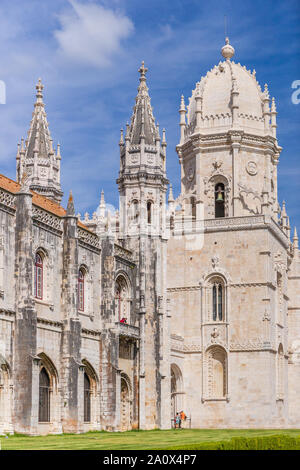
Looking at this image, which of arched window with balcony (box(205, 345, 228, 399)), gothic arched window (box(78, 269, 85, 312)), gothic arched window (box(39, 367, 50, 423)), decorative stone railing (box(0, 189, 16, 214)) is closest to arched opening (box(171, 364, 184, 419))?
arched window with balcony (box(205, 345, 228, 399))

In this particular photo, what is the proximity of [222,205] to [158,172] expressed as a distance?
10940 millimetres

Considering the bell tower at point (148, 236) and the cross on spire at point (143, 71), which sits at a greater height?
the cross on spire at point (143, 71)

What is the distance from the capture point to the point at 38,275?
127ft

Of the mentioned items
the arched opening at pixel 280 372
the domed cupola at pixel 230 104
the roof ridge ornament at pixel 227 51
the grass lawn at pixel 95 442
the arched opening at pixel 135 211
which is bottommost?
the grass lawn at pixel 95 442

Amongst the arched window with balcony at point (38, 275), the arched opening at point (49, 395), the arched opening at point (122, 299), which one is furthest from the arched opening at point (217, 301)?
the arched window with balcony at point (38, 275)

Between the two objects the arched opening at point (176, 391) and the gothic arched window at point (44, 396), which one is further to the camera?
the arched opening at point (176, 391)

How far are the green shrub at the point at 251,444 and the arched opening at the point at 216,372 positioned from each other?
124 ft

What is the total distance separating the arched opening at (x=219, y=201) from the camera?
60.9 m

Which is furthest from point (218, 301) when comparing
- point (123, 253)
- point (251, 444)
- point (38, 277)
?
point (251, 444)

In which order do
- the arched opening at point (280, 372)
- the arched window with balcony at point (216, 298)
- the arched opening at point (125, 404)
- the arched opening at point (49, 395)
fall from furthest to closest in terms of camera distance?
the arched opening at point (280, 372), the arched window with balcony at point (216, 298), the arched opening at point (125, 404), the arched opening at point (49, 395)

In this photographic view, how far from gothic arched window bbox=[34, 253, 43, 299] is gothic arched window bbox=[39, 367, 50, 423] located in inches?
136

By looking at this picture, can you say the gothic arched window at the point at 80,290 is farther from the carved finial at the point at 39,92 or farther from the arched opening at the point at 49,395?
the carved finial at the point at 39,92

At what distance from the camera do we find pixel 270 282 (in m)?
56.8
